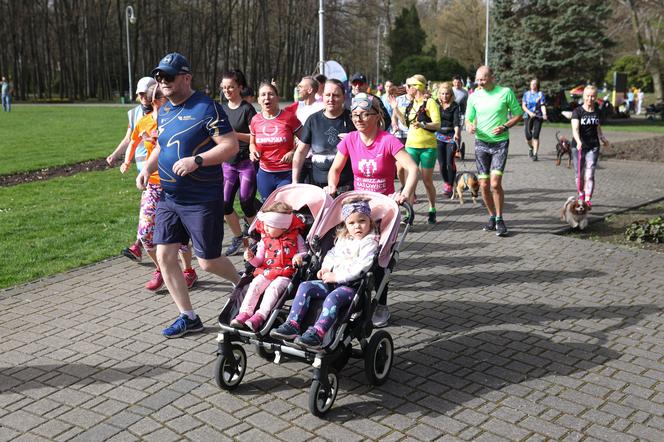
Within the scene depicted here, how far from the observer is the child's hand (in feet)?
14.9

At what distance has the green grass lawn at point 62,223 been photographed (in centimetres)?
784

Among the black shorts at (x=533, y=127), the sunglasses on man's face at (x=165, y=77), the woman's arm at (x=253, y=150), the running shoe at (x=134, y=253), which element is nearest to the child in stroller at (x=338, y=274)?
the sunglasses on man's face at (x=165, y=77)

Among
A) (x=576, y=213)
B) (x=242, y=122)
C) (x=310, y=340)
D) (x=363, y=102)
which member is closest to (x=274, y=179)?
(x=242, y=122)

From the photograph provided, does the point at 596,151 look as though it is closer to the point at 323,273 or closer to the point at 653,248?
the point at 653,248

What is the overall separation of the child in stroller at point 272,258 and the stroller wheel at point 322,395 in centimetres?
55

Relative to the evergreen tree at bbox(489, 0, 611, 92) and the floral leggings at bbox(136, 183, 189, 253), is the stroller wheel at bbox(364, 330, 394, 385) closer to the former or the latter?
the floral leggings at bbox(136, 183, 189, 253)

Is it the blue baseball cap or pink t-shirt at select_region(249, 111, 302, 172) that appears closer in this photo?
the blue baseball cap

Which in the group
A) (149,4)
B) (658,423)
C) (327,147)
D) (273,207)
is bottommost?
(658,423)

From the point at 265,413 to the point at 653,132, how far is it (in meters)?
27.7

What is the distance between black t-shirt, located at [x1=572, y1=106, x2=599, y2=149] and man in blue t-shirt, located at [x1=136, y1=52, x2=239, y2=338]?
689 centimetres

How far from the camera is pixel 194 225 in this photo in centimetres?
520

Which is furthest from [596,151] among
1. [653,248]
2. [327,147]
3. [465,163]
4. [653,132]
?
[653,132]

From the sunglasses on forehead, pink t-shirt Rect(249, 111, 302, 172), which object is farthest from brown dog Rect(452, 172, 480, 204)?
the sunglasses on forehead

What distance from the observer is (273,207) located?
16.4 ft
